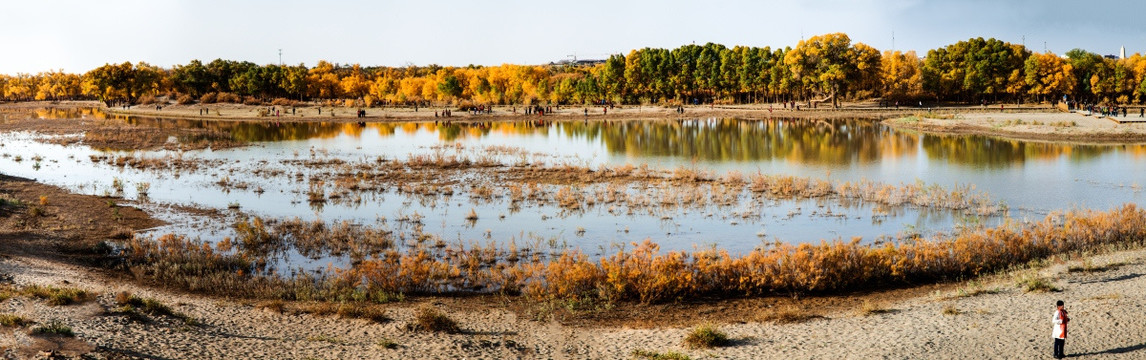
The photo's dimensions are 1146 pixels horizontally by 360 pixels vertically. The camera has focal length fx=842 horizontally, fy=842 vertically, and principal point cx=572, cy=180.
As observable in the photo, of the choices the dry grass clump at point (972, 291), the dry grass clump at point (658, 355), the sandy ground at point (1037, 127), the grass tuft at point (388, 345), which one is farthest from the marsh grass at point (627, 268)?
the sandy ground at point (1037, 127)

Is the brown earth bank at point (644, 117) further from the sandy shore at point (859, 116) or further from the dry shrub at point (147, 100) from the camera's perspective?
the dry shrub at point (147, 100)

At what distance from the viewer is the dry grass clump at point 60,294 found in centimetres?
1659

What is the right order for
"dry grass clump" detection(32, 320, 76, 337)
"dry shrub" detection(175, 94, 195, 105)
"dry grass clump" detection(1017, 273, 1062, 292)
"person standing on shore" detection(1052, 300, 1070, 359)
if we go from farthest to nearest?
"dry shrub" detection(175, 94, 195, 105) < "dry grass clump" detection(1017, 273, 1062, 292) < "dry grass clump" detection(32, 320, 76, 337) < "person standing on shore" detection(1052, 300, 1070, 359)

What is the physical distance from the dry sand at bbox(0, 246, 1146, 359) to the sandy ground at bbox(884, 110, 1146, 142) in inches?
1785

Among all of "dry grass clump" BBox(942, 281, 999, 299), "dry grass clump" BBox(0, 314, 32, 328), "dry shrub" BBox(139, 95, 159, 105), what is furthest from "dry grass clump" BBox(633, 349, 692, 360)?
"dry shrub" BBox(139, 95, 159, 105)

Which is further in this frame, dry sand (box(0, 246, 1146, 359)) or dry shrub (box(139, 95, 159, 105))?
dry shrub (box(139, 95, 159, 105))

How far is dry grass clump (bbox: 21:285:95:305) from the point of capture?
1659 cm

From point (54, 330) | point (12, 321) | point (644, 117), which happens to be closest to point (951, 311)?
point (54, 330)

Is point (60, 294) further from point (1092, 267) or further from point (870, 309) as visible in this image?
point (1092, 267)

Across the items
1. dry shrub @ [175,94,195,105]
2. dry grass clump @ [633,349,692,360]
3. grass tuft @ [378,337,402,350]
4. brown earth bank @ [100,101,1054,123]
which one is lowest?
dry grass clump @ [633,349,692,360]

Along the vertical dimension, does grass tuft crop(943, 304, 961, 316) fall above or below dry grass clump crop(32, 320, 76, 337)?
below

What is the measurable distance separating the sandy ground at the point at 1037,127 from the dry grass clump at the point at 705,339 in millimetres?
51530

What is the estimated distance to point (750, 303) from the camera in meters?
17.9

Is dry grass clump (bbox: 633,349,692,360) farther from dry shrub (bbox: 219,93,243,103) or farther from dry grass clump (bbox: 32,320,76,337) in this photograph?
dry shrub (bbox: 219,93,243,103)
